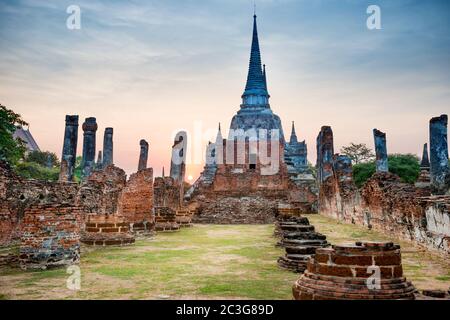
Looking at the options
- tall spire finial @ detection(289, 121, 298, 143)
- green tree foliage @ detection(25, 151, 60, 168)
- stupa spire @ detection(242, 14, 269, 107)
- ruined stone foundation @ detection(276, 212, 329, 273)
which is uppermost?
stupa spire @ detection(242, 14, 269, 107)

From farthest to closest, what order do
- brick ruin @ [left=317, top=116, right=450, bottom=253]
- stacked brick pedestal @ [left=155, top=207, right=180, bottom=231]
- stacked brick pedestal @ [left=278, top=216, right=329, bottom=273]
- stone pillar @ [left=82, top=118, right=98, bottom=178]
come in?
stone pillar @ [left=82, top=118, right=98, bottom=178] < stacked brick pedestal @ [left=155, top=207, right=180, bottom=231] < brick ruin @ [left=317, top=116, right=450, bottom=253] < stacked brick pedestal @ [left=278, top=216, right=329, bottom=273]

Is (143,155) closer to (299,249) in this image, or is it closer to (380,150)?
(380,150)

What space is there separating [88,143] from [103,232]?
10361mm

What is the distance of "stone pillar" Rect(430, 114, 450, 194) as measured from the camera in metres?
13.6

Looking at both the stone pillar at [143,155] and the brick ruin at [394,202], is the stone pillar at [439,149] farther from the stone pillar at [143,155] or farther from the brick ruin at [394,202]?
the stone pillar at [143,155]

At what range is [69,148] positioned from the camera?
15141 mm

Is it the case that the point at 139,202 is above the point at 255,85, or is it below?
below

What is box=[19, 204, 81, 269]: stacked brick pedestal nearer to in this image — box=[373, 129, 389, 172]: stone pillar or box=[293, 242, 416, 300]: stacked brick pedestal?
box=[293, 242, 416, 300]: stacked brick pedestal

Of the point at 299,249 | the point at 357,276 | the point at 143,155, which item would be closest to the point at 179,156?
the point at 143,155

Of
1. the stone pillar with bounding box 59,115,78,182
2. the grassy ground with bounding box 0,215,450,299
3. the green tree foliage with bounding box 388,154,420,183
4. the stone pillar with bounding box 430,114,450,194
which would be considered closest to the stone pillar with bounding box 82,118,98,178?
the stone pillar with bounding box 59,115,78,182

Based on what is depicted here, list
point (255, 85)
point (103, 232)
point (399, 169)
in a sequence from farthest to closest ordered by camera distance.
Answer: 1. point (255, 85)
2. point (399, 169)
3. point (103, 232)

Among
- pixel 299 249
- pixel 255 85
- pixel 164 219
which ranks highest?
pixel 255 85

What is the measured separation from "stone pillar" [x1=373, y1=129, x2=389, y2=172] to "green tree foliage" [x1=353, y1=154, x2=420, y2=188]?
18.0 metres
